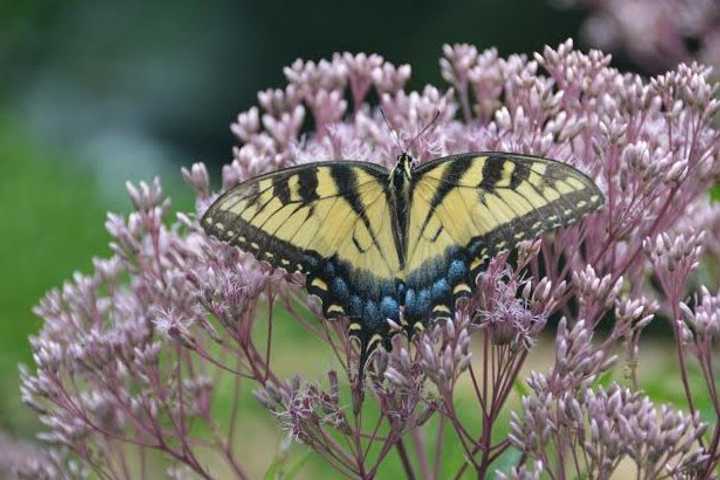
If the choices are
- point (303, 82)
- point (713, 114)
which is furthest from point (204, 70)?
point (713, 114)

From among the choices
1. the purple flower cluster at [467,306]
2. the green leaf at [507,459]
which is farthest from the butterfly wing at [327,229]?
the green leaf at [507,459]

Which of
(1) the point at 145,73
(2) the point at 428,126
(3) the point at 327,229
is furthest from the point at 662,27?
(1) the point at 145,73

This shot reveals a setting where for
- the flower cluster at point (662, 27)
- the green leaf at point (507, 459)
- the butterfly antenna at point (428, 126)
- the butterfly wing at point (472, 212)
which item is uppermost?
the flower cluster at point (662, 27)

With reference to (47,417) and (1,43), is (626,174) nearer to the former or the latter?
(47,417)

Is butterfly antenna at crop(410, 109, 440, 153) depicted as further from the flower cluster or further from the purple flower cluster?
the flower cluster

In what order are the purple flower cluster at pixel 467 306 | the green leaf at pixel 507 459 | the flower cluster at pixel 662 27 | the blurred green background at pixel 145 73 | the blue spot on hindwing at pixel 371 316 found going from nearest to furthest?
the purple flower cluster at pixel 467 306 < the blue spot on hindwing at pixel 371 316 < the green leaf at pixel 507 459 < the flower cluster at pixel 662 27 < the blurred green background at pixel 145 73

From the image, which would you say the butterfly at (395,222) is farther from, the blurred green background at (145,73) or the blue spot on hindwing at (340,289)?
the blurred green background at (145,73)

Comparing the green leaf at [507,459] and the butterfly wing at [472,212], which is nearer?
the butterfly wing at [472,212]

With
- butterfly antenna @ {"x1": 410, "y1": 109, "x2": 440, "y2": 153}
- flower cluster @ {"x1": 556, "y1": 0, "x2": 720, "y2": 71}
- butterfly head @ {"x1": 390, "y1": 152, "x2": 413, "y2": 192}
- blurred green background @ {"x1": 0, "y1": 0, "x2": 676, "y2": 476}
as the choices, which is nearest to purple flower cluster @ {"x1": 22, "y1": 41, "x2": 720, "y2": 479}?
butterfly antenna @ {"x1": 410, "y1": 109, "x2": 440, "y2": 153}

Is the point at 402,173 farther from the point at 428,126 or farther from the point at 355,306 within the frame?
the point at 355,306
